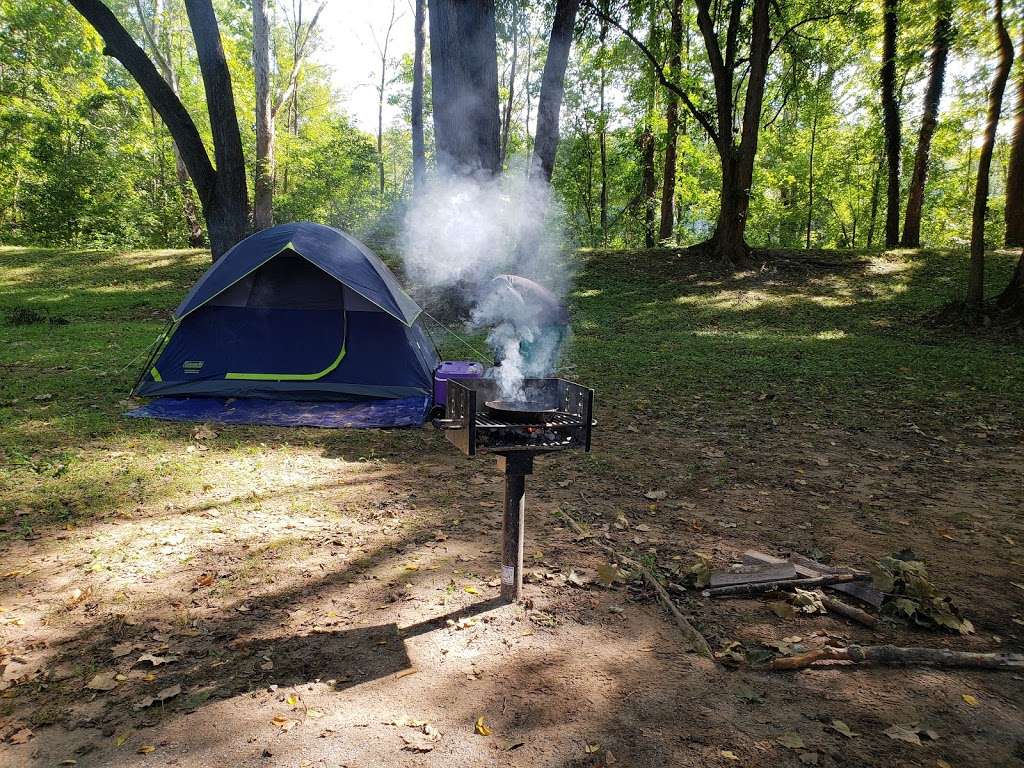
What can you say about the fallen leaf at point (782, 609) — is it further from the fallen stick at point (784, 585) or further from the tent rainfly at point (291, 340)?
the tent rainfly at point (291, 340)

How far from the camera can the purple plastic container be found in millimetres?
6242

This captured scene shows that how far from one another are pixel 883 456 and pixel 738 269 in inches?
409

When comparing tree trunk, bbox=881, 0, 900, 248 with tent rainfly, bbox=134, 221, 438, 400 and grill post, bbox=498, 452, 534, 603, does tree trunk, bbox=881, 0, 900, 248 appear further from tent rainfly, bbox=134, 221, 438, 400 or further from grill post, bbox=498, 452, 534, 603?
grill post, bbox=498, 452, 534, 603

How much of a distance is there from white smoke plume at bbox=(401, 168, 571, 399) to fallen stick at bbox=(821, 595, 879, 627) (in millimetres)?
4258

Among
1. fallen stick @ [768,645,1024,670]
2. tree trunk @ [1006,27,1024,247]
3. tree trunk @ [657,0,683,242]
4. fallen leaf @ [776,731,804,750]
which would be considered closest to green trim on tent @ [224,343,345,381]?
fallen stick @ [768,645,1024,670]

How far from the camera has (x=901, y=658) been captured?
2625 millimetres

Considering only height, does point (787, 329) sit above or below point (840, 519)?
above

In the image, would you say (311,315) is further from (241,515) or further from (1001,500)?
(1001,500)

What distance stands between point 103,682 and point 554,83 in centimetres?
1282

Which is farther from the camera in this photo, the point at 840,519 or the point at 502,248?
the point at 502,248

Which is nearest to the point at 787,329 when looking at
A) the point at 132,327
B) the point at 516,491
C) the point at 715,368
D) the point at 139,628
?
the point at 715,368

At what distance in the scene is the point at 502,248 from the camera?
10.9 metres

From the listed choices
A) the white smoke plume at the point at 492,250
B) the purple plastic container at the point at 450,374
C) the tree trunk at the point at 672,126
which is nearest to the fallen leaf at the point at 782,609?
the purple plastic container at the point at 450,374

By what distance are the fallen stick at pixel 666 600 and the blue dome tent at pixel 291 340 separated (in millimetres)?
3573
